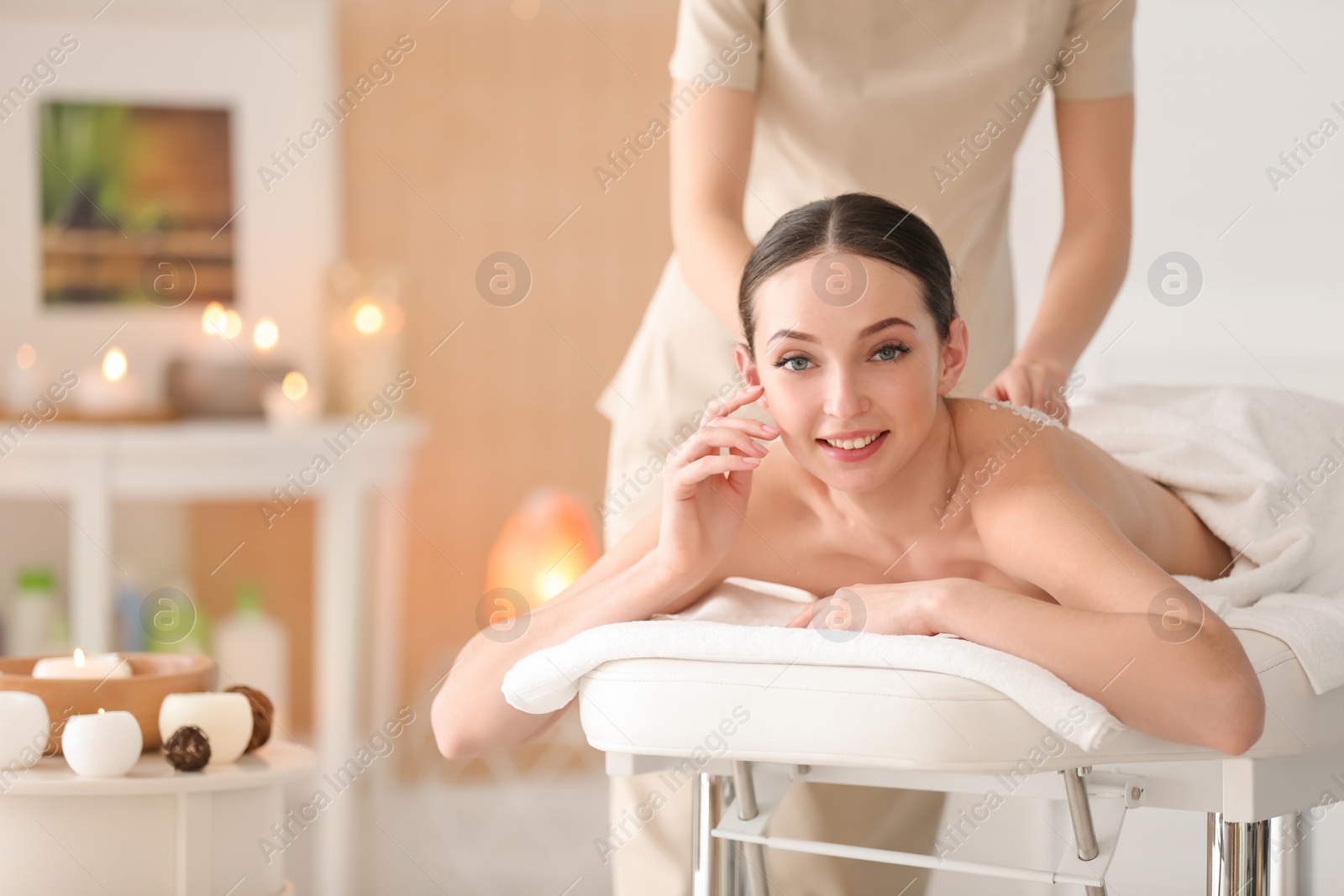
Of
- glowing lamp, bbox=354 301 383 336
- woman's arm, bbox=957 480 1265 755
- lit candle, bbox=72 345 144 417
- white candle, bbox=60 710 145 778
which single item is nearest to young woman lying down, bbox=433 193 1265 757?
woman's arm, bbox=957 480 1265 755

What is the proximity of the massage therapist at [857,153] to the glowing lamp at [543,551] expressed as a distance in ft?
3.54

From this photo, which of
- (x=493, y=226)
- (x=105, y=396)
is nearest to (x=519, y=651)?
(x=105, y=396)

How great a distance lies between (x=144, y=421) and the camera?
2588mm

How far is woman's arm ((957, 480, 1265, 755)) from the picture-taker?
84 cm

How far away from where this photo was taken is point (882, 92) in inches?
57.1

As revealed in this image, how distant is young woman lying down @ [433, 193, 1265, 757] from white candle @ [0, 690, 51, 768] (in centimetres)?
33

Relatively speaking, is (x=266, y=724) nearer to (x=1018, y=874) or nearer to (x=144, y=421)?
(x=1018, y=874)

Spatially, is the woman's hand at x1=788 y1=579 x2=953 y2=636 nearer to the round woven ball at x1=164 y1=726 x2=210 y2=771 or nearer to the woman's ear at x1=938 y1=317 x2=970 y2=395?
the woman's ear at x1=938 y1=317 x2=970 y2=395

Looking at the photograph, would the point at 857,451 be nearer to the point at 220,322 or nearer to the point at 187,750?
the point at 187,750

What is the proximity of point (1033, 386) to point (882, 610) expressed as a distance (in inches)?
15.0

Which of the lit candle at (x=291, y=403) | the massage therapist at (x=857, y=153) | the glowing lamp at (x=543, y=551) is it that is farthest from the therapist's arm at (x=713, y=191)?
the lit candle at (x=291, y=403)

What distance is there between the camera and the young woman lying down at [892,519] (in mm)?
859

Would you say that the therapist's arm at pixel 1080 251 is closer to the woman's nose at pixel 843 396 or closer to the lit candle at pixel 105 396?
the woman's nose at pixel 843 396

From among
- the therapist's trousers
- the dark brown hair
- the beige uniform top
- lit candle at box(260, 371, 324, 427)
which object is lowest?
the therapist's trousers
